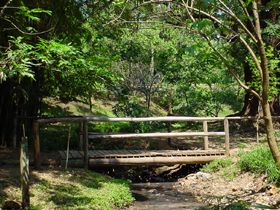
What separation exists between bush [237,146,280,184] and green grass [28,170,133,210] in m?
2.73

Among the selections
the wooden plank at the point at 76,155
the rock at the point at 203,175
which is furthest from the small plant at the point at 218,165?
the wooden plank at the point at 76,155

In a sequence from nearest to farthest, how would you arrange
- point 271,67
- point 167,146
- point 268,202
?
point 268,202 < point 271,67 < point 167,146

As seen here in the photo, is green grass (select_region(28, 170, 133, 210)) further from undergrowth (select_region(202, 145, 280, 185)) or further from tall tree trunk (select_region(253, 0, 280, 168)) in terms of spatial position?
tall tree trunk (select_region(253, 0, 280, 168))

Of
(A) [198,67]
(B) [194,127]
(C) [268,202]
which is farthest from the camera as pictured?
(A) [198,67]

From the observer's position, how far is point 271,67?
35.6ft

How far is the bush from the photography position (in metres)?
8.27

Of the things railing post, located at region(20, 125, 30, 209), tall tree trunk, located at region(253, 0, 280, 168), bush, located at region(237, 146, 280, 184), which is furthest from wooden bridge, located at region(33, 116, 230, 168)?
tall tree trunk, located at region(253, 0, 280, 168)

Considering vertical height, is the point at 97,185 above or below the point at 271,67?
below

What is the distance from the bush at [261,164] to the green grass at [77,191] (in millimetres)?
2730

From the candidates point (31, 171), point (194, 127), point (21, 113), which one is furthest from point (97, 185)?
point (194, 127)

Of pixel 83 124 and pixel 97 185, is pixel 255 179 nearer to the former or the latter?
pixel 97 185

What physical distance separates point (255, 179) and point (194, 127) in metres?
9.45

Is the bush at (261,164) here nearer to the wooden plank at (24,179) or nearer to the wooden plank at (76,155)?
the wooden plank at (76,155)

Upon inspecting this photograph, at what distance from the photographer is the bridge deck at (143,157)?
10.3m
